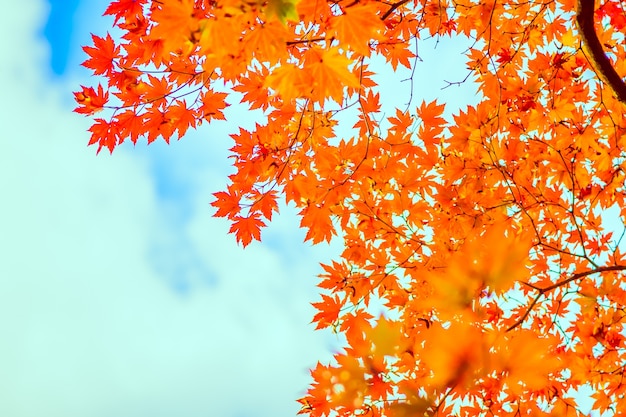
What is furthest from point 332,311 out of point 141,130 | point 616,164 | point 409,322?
A: point 616,164

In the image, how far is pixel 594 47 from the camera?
86.7 inches

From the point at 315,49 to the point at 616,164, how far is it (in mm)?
2747

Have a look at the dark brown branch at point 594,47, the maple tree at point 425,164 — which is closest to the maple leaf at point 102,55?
the maple tree at point 425,164

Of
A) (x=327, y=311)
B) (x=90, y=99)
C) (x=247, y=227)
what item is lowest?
(x=327, y=311)

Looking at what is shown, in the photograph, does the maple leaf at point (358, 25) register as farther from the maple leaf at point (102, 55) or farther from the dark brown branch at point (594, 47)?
the maple leaf at point (102, 55)

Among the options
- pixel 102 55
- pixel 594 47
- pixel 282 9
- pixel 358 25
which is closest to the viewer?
pixel 282 9

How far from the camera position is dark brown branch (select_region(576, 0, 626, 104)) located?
7.10 ft

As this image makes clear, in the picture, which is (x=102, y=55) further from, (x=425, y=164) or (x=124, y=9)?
(x=425, y=164)

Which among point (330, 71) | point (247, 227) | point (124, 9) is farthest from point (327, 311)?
point (124, 9)

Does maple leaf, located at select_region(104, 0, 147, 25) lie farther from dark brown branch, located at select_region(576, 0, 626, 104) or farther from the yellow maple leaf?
dark brown branch, located at select_region(576, 0, 626, 104)

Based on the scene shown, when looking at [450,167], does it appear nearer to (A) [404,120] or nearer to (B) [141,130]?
(A) [404,120]

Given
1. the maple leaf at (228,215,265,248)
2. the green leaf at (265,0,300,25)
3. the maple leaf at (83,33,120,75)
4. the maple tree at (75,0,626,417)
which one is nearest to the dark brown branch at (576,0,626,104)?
the maple tree at (75,0,626,417)

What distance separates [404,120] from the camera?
122 inches

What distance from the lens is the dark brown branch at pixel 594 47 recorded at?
2.16m
